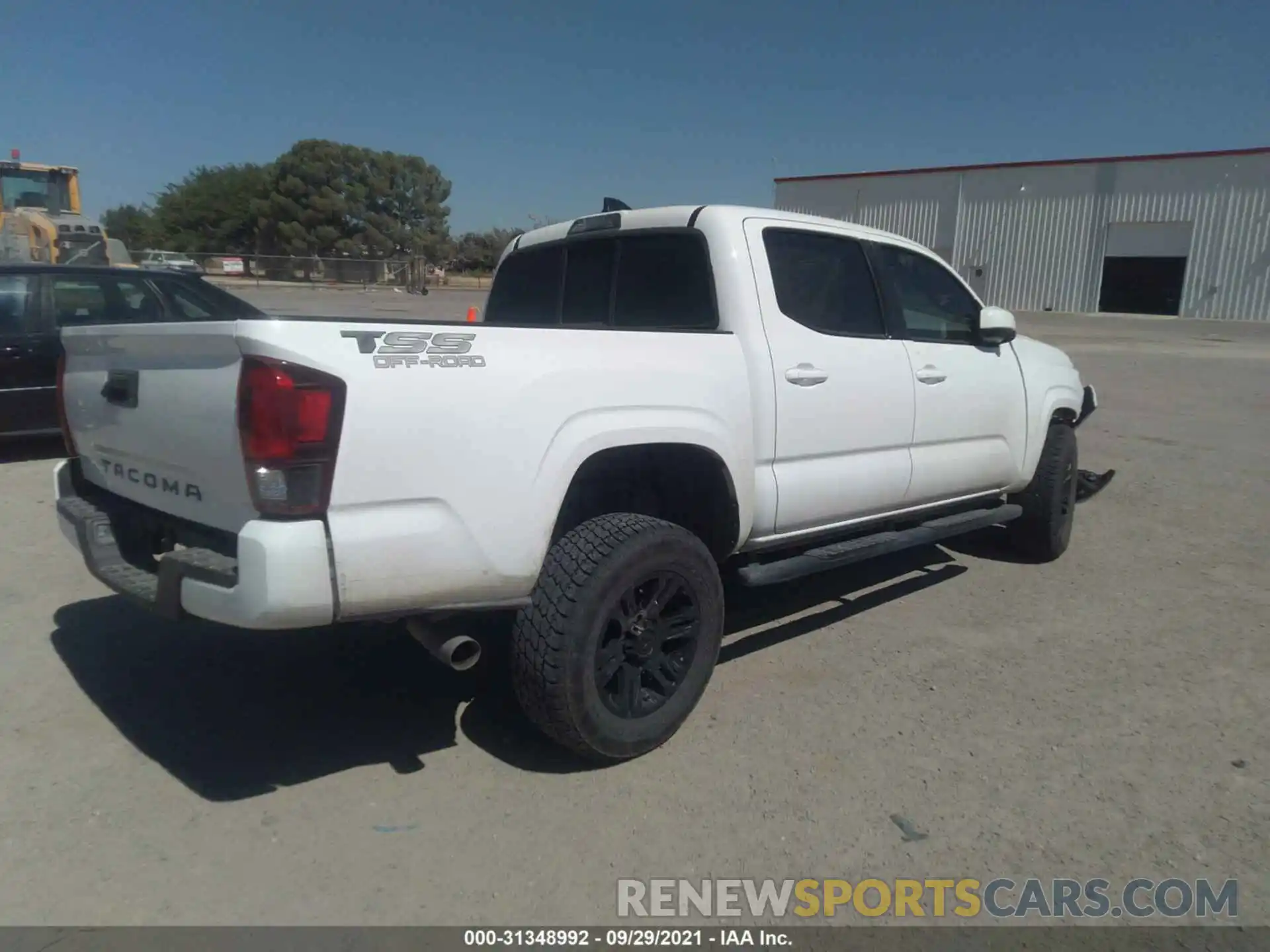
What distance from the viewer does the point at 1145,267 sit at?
37.8 meters

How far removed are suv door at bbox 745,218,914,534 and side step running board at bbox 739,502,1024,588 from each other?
14cm

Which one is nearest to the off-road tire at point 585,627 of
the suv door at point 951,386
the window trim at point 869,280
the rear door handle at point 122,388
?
the window trim at point 869,280

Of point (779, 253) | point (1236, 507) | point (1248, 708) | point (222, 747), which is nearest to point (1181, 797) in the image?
point (1248, 708)

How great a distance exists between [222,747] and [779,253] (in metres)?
3.00

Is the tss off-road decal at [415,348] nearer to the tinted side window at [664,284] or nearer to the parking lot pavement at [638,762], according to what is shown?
the tinted side window at [664,284]

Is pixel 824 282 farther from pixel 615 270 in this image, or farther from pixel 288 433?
pixel 288 433

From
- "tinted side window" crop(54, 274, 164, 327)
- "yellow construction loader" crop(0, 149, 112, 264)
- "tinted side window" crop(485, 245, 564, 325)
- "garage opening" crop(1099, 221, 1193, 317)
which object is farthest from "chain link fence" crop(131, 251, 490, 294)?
"tinted side window" crop(485, 245, 564, 325)

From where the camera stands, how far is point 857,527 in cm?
447

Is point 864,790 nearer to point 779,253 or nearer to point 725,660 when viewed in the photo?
point 725,660

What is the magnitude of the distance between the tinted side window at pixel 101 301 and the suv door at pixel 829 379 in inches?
252

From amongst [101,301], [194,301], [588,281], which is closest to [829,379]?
[588,281]

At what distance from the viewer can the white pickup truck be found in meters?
2.66

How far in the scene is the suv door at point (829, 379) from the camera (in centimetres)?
392

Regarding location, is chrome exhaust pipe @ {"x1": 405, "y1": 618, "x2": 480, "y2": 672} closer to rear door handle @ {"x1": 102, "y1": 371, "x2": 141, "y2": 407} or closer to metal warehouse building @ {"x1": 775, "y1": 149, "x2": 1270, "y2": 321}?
rear door handle @ {"x1": 102, "y1": 371, "x2": 141, "y2": 407}
